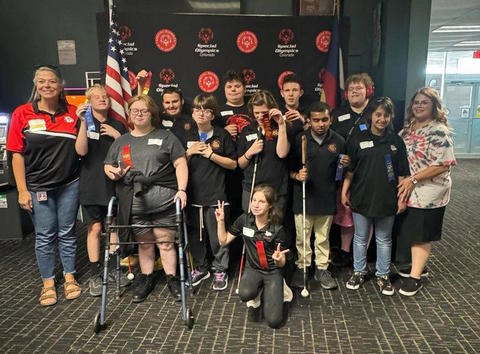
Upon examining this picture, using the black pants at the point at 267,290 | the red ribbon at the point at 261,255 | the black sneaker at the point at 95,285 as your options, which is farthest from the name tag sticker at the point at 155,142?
the black sneaker at the point at 95,285

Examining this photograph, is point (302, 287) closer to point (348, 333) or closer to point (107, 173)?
point (348, 333)

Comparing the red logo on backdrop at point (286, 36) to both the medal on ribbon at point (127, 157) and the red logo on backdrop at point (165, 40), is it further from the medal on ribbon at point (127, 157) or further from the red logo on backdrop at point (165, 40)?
the medal on ribbon at point (127, 157)

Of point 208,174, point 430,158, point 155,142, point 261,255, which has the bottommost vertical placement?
point 261,255

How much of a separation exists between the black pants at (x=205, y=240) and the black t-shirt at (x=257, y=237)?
373 mm

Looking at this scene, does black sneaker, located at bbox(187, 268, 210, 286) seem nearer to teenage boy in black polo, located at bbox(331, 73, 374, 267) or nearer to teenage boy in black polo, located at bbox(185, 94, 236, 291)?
teenage boy in black polo, located at bbox(185, 94, 236, 291)

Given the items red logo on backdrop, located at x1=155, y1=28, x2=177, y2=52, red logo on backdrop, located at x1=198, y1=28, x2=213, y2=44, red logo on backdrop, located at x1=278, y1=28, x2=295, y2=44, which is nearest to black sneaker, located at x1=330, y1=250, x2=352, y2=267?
red logo on backdrop, located at x1=278, y1=28, x2=295, y2=44

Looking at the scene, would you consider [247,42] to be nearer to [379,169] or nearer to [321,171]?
[321,171]

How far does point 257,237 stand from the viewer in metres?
2.63

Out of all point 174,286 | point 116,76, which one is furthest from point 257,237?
point 116,76

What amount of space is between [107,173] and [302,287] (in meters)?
1.65

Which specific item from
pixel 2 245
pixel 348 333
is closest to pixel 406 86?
pixel 348 333

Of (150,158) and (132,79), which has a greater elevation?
(132,79)

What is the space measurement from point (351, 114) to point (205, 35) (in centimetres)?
164

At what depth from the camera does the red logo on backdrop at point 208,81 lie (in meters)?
3.94
